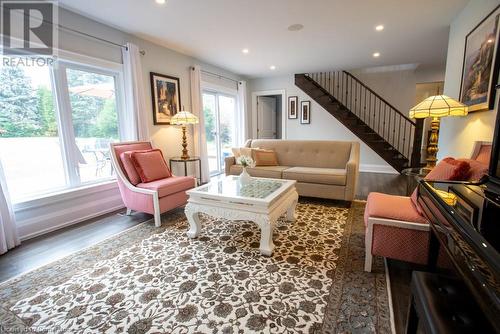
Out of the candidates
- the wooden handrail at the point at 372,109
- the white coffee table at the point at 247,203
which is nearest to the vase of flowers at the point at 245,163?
the white coffee table at the point at 247,203

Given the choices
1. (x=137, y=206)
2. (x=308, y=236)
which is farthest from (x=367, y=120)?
(x=137, y=206)

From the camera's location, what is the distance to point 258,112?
7.18 m

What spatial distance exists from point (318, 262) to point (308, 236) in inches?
18.6

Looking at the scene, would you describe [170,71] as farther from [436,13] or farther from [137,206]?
[436,13]

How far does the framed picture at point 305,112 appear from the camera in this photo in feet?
21.2

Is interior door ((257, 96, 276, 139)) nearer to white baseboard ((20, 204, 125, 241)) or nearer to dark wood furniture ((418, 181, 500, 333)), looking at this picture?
white baseboard ((20, 204, 125, 241))

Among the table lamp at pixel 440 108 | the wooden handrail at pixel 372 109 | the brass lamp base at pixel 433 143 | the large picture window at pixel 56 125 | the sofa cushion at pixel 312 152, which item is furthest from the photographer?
the wooden handrail at pixel 372 109

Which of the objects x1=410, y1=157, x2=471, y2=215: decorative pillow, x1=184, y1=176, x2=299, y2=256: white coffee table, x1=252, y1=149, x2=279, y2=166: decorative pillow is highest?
x1=410, y1=157, x2=471, y2=215: decorative pillow

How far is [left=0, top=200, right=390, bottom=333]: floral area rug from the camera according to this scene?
4.58ft

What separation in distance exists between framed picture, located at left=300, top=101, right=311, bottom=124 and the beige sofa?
2.48 m

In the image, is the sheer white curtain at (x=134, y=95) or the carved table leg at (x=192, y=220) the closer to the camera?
the carved table leg at (x=192, y=220)

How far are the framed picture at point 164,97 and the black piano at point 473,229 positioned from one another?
384 cm

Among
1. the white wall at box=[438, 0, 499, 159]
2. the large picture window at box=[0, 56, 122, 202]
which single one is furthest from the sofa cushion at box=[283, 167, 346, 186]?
the large picture window at box=[0, 56, 122, 202]

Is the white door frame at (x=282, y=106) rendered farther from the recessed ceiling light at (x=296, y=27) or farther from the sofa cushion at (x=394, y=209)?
the sofa cushion at (x=394, y=209)
